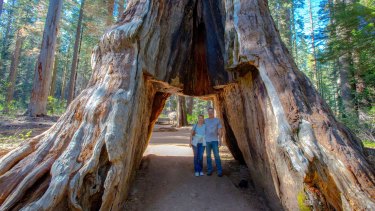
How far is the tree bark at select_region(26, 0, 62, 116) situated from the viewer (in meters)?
10.4

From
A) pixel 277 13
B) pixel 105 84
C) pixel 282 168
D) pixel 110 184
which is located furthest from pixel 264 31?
pixel 277 13

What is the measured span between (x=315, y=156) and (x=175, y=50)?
3967 mm

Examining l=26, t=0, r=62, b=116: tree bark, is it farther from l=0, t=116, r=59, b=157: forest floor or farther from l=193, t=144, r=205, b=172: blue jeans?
l=193, t=144, r=205, b=172: blue jeans

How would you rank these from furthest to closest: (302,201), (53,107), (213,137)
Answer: (53,107), (213,137), (302,201)

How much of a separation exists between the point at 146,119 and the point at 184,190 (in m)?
1.70

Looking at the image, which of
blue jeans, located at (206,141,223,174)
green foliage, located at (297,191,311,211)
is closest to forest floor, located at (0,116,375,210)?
blue jeans, located at (206,141,223,174)

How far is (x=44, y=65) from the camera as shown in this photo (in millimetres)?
10461

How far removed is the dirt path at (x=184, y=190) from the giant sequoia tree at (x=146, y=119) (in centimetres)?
45

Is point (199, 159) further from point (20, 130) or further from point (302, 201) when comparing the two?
point (20, 130)

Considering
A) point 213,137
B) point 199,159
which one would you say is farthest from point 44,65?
point 213,137

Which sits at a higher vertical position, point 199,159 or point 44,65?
point 44,65

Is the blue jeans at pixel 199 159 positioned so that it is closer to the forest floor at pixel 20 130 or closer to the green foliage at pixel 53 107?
the forest floor at pixel 20 130

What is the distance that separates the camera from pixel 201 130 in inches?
205

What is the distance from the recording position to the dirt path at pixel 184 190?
412 cm
